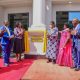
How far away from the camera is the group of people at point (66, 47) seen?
8.95m

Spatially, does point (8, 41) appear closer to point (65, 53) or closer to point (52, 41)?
point (52, 41)

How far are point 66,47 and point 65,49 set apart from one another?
3.2 inches

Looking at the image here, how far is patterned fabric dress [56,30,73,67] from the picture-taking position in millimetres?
9961

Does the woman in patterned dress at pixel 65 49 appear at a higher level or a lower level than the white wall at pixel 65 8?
lower

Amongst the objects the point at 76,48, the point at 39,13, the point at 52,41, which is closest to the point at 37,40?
the point at 39,13

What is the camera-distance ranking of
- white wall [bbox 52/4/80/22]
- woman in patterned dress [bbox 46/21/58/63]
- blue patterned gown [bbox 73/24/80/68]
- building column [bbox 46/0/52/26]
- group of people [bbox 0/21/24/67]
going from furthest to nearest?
white wall [bbox 52/4/80/22] → building column [bbox 46/0/52/26] → woman in patterned dress [bbox 46/21/58/63] → group of people [bbox 0/21/24/67] → blue patterned gown [bbox 73/24/80/68]

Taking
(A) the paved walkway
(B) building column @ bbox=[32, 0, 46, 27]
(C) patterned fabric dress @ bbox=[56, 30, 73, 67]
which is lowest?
(A) the paved walkway

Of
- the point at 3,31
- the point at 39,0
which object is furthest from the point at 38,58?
the point at 3,31

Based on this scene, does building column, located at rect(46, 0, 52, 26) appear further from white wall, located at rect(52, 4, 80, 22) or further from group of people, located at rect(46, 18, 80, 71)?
group of people, located at rect(46, 18, 80, 71)

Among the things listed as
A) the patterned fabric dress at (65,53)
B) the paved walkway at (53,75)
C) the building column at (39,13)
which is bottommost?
the paved walkway at (53,75)

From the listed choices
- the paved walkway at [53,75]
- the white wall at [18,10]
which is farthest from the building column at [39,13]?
the paved walkway at [53,75]

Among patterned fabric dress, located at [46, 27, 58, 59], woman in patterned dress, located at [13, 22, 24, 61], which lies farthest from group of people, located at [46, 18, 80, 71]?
woman in patterned dress, located at [13, 22, 24, 61]

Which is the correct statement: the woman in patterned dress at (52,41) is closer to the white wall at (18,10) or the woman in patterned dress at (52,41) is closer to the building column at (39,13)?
the building column at (39,13)

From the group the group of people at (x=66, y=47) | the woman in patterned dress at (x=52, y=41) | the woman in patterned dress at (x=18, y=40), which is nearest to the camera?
the group of people at (x=66, y=47)
